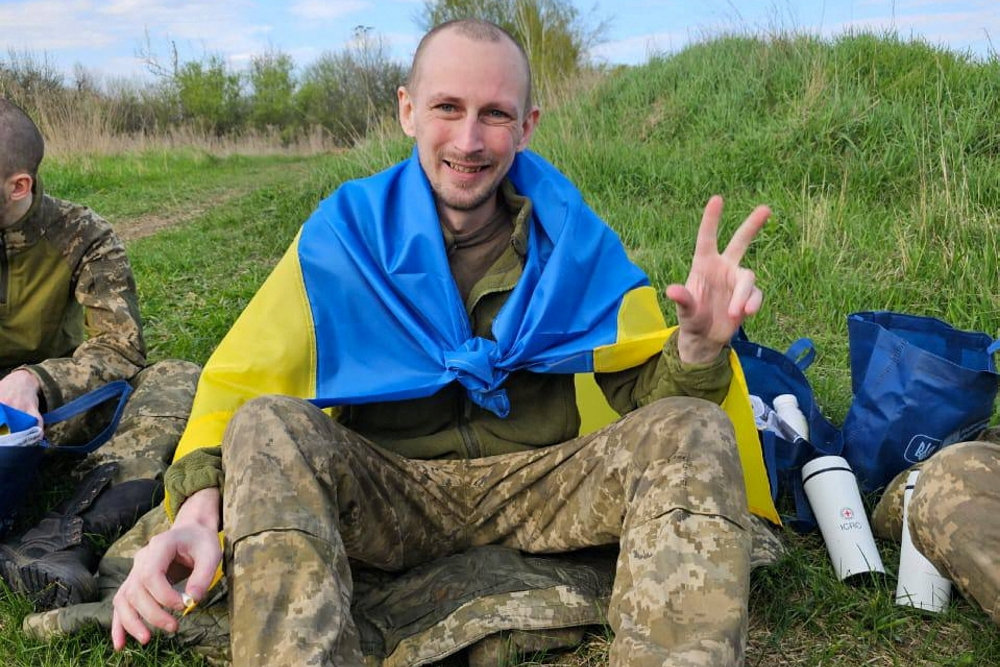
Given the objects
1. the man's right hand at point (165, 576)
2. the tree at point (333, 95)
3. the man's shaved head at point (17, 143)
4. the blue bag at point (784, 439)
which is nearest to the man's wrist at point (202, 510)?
the man's right hand at point (165, 576)

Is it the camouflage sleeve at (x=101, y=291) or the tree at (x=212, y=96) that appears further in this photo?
the tree at (x=212, y=96)

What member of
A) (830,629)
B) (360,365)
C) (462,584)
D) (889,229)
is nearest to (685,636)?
(462,584)

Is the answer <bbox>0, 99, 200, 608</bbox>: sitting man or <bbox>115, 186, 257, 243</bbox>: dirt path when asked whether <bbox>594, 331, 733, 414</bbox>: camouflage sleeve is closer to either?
<bbox>0, 99, 200, 608</bbox>: sitting man

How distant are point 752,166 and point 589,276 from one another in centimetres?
447

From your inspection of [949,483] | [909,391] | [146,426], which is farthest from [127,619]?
[909,391]

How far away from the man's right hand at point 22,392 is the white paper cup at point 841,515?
264 centimetres

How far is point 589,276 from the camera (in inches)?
115

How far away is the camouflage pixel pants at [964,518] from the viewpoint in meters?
2.07

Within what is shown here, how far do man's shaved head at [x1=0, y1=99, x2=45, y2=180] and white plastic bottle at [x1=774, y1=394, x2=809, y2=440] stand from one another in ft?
9.72

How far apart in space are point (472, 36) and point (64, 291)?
2026mm

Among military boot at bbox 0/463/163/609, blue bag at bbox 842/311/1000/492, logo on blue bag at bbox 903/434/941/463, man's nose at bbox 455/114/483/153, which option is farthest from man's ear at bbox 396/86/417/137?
logo on blue bag at bbox 903/434/941/463

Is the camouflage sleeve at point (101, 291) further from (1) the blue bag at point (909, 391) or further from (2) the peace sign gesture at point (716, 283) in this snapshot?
(1) the blue bag at point (909, 391)

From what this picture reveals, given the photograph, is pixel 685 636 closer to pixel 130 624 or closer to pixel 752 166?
pixel 130 624

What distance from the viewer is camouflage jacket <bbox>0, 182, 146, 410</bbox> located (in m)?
3.59
